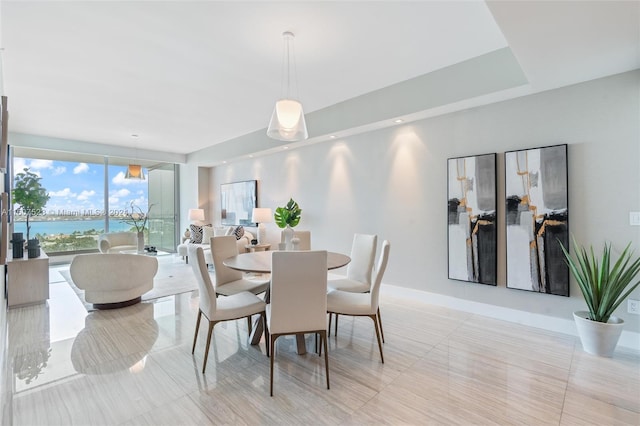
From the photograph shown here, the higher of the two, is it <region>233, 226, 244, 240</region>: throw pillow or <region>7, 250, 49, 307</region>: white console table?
<region>233, 226, 244, 240</region>: throw pillow

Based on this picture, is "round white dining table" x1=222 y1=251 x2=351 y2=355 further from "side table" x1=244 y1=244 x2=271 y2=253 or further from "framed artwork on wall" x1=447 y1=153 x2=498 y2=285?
"side table" x1=244 y1=244 x2=271 y2=253

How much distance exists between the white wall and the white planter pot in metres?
0.36

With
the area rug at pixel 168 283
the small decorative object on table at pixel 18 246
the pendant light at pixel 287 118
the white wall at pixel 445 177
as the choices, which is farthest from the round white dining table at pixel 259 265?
the small decorative object on table at pixel 18 246

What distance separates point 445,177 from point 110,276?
4.31 metres

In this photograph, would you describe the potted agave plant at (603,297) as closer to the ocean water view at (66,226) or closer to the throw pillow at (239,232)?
the throw pillow at (239,232)

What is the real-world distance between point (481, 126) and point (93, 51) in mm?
4199

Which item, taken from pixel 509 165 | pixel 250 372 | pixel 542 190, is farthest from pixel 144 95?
pixel 542 190

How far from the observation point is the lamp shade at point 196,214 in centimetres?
751

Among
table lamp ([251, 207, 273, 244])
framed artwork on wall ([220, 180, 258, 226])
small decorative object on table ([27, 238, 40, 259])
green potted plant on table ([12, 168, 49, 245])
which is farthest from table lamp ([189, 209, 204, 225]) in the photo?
small decorative object on table ([27, 238, 40, 259])

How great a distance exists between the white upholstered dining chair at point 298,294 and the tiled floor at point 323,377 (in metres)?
0.30

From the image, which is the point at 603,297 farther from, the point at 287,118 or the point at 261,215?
the point at 261,215

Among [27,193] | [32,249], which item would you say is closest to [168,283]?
[32,249]

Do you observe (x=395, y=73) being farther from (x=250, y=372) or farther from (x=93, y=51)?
(x=250, y=372)

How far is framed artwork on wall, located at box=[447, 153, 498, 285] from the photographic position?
340 centimetres
